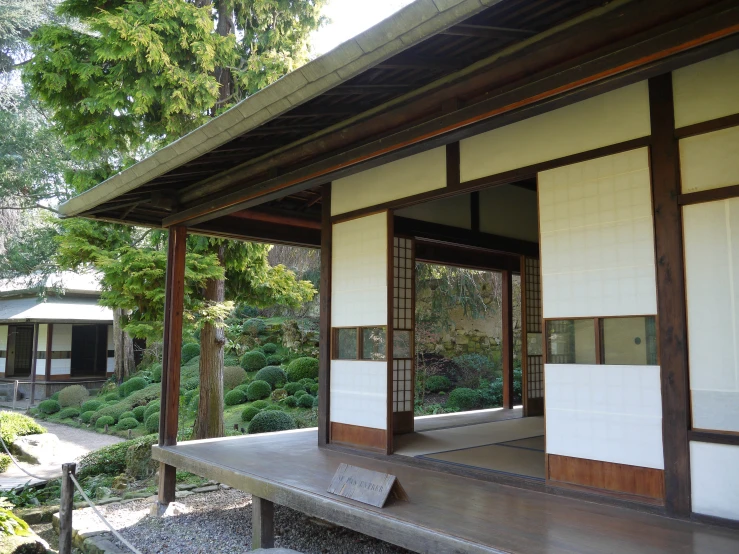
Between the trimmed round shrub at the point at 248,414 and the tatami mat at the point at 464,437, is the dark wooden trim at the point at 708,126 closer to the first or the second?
the tatami mat at the point at 464,437

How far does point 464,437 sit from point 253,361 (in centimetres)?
967

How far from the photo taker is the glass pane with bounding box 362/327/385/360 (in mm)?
5418

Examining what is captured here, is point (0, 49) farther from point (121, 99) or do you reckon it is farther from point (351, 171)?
point (351, 171)

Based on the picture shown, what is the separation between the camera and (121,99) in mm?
7461

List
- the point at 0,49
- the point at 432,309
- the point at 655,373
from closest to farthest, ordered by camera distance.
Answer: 1. the point at 655,373
2. the point at 432,309
3. the point at 0,49

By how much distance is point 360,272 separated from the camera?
5.68m

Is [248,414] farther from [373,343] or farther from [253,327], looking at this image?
[373,343]

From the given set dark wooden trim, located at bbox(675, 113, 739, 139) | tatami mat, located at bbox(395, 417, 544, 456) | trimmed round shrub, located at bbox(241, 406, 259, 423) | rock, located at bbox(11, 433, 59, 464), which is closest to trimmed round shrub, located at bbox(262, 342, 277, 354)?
trimmed round shrub, located at bbox(241, 406, 259, 423)

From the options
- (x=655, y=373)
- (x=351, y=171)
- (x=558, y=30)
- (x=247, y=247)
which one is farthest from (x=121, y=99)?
(x=655, y=373)

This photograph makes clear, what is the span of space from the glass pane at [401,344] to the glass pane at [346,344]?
89 centimetres

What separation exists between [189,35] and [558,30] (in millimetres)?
6220

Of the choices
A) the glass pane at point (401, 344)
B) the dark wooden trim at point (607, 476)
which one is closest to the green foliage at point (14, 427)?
the glass pane at point (401, 344)

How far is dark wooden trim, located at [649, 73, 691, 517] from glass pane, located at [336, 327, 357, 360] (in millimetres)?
3022

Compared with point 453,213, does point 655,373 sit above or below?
below
